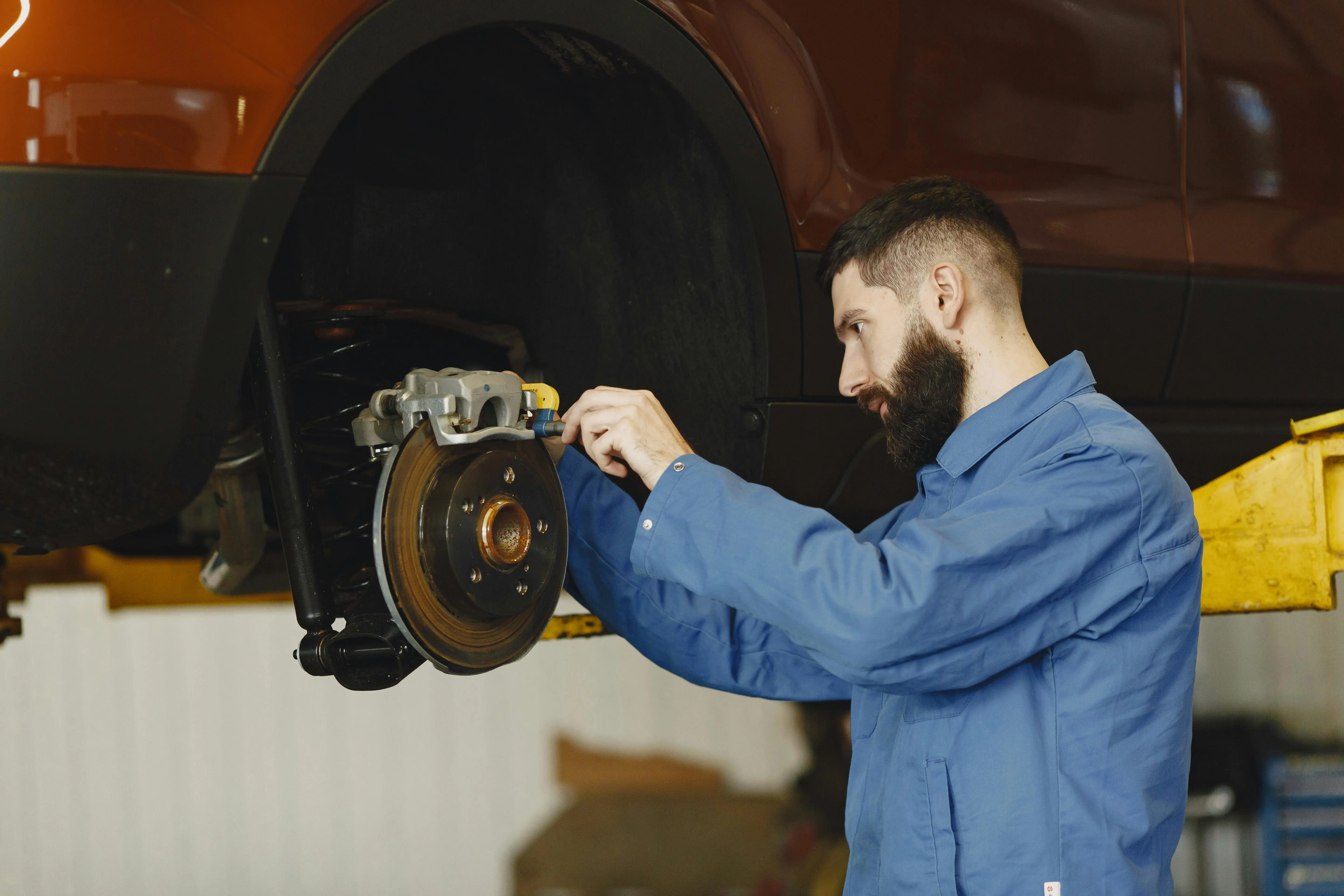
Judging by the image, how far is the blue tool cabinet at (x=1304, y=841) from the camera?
16.1 feet

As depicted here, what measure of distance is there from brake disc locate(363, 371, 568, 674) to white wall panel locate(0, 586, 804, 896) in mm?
4546

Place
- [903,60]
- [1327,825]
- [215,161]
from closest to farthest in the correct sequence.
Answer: [215,161] < [903,60] < [1327,825]

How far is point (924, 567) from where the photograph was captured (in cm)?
99

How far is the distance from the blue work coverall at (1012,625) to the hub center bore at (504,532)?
0.11 m

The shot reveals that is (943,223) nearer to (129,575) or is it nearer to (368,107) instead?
(368,107)

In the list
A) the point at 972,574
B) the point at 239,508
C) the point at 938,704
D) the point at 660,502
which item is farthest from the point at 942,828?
the point at 239,508

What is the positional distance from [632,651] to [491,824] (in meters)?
1.09

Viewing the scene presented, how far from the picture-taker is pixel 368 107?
120cm

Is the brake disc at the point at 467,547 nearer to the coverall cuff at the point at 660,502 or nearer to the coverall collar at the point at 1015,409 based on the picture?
the coverall cuff at the point at 660,502

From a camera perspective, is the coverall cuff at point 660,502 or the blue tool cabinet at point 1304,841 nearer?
the coverall cuff at point 660,502

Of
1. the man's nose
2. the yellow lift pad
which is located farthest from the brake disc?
the yellow lift pad

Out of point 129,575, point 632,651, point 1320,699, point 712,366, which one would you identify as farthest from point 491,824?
point 712,366

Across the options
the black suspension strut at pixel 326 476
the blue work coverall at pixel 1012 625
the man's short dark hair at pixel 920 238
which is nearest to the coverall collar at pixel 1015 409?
the blue work coverall at pixel 1012 625

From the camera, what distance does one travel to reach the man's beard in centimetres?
121
